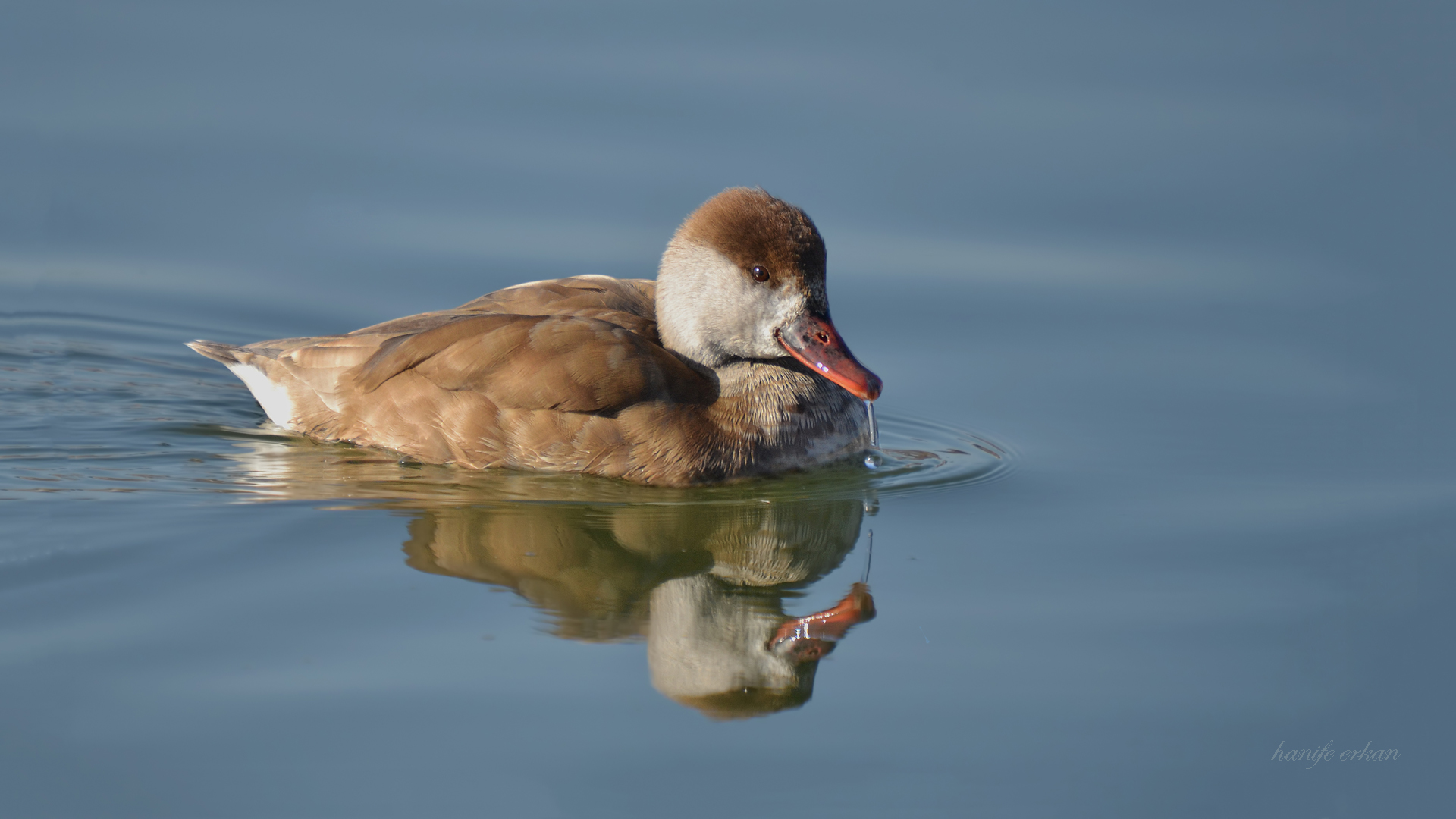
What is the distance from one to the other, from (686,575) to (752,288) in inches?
71.7

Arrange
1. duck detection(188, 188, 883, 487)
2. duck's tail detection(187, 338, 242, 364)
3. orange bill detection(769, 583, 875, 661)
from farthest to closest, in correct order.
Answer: duck's tail detection(187, 338, 242, 364) → duck detection(188, 188, 883, 487) → orange bill detection(769, 583, 875, 661)

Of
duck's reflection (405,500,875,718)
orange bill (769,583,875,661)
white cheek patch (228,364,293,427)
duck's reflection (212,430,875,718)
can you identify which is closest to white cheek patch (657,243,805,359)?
duck's reflection (212,430,875,718)

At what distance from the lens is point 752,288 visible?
23.2ft

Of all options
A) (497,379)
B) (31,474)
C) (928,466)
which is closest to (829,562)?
(928,466)

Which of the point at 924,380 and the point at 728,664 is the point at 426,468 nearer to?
the point at 728,664

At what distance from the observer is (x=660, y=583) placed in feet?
18.9

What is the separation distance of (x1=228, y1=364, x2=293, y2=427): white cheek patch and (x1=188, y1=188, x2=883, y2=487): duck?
47 mm

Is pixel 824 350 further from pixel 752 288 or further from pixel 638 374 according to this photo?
pixel 638 374

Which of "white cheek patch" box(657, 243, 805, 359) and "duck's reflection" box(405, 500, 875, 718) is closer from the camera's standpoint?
"duck's reflection" box(405, 500, 875, 718)

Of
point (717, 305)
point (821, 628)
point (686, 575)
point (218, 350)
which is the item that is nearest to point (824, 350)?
point (717, 305)

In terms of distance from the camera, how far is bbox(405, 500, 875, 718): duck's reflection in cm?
503

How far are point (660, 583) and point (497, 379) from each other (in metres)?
1.66

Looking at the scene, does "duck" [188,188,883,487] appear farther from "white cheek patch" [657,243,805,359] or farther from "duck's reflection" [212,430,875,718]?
"duck's reflection" [212,430,875,718]

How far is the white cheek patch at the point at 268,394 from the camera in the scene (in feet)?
24.9
